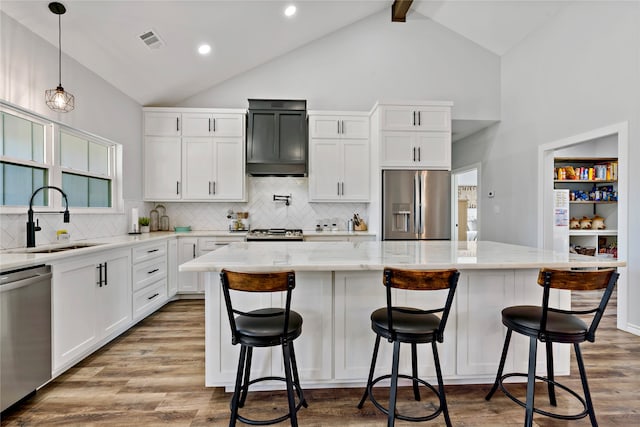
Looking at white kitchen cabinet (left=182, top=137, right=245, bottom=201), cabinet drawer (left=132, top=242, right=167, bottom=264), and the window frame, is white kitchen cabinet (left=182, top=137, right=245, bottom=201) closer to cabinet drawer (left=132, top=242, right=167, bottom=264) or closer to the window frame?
the window frame

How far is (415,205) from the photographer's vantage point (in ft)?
13.8

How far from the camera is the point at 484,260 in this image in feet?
6.39

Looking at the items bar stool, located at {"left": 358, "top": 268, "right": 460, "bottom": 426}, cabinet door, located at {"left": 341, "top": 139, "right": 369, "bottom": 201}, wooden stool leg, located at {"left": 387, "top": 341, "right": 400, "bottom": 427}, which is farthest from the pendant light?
wooden stool leg, located at {"left": 387, "top": 341, "right": 400, "bottom": 427}

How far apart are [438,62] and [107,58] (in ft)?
14.3

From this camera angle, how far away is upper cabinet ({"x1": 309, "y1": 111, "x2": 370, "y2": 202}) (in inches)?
180

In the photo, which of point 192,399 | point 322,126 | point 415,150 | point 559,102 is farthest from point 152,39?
point 559,102

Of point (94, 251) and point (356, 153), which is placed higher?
point (356, 153)

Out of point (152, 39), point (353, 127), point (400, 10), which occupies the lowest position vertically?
point (353, 127)

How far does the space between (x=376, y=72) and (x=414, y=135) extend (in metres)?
1.33

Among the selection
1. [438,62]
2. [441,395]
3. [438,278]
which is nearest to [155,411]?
[441,395]

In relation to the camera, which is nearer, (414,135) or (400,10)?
(414,135)

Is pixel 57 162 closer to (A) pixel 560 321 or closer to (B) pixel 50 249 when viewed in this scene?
(B) pixel 50 249

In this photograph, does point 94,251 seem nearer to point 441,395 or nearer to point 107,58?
point 107,58

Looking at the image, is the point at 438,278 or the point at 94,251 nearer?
the point at 438,278
